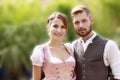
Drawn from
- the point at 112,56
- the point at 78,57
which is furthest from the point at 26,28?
the point at 112,56

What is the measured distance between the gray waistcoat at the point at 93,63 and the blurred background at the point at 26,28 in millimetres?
8238

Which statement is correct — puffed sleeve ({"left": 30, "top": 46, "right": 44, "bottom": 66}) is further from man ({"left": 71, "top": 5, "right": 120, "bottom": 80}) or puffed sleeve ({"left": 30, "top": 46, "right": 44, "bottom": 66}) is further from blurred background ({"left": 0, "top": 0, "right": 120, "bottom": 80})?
blurred background ({"left": 0, "top": 0, "right": 120, "bottom": 80})

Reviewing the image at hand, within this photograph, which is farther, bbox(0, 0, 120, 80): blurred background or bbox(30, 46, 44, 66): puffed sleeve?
bbox(0, 0, 120, 80): blurred background

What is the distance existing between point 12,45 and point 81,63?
363 inches

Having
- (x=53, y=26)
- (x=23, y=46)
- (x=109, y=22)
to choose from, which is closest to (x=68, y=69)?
(x=53, y=26)

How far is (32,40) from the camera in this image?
482 inches

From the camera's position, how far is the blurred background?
39.5 ft

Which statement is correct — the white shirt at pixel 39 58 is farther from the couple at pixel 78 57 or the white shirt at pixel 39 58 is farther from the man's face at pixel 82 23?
the man's face at pixel 82 23

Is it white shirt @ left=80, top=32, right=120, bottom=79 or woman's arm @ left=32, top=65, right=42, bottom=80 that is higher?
white shirt @ left=80, top=32, right=120, bottom=79

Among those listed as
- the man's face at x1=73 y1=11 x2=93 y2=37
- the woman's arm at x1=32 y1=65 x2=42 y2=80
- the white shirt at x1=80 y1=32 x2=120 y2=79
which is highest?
the man's face at x1=73 y1=11 x2=93 y2=37

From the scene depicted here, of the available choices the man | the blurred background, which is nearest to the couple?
the man

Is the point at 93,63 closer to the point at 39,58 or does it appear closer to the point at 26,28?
the point at 39,58

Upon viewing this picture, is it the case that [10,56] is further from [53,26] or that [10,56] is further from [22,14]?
[53,26]

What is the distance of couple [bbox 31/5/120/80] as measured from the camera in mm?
3182
